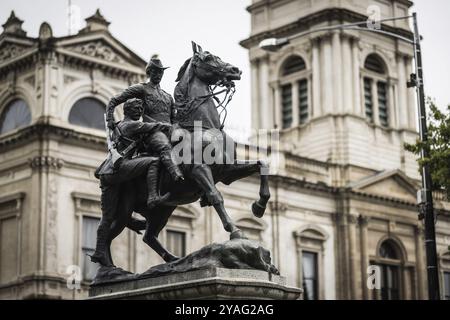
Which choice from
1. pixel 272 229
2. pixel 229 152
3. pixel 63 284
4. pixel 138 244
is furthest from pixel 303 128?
pixel 229 152

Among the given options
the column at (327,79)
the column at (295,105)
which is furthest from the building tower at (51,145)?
the column at (295,105)

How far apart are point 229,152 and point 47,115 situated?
22.8 metres

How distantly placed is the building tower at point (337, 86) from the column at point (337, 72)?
0.16 ft

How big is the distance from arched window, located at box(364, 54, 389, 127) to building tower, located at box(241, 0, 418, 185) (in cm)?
5

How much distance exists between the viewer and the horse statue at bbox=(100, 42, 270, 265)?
1252 centimetres

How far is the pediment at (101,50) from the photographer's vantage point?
35.8 meters

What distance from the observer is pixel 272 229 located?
42.1 meters

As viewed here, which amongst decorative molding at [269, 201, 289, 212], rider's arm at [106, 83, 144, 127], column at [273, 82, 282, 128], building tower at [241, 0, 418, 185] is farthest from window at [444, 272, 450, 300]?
rider's arm at [106, 83, 144, 127]

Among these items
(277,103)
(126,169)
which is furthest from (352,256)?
(126,169)

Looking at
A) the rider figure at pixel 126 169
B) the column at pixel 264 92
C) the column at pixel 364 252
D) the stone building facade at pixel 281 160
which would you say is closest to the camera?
the rider figure at pixel 126 169

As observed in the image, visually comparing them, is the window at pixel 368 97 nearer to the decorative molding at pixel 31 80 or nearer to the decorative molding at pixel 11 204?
the decorative molding at pixel 31 80

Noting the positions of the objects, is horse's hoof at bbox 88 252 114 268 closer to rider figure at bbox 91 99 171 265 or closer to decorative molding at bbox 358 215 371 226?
rider figure at bbox 91 99 171 265
